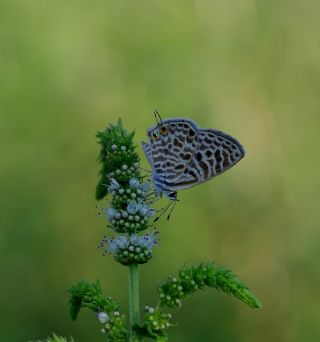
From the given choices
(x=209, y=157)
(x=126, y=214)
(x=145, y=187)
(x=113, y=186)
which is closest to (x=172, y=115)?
(x=209, y=157)

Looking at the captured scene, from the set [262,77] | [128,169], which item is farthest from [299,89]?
[128,169]

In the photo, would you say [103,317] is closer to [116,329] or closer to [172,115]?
[116,329]

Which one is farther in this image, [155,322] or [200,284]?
[200,284]

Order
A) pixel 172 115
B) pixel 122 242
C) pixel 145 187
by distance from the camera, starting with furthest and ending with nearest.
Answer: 1. pixel 172 115
2. pixel 145 187
3. pixel 122 242

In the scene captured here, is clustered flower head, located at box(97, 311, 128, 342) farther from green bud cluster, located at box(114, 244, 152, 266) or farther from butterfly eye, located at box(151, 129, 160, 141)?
Result: butterfly eye, located at box(151, 129, 160, 141)

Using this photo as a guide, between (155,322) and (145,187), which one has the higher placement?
(145,187)

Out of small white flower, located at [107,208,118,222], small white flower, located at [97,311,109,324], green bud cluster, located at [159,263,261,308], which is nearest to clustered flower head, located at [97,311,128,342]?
small white flower, located at [97,311,109,324]

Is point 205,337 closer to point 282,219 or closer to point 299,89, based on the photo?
point 282,219
